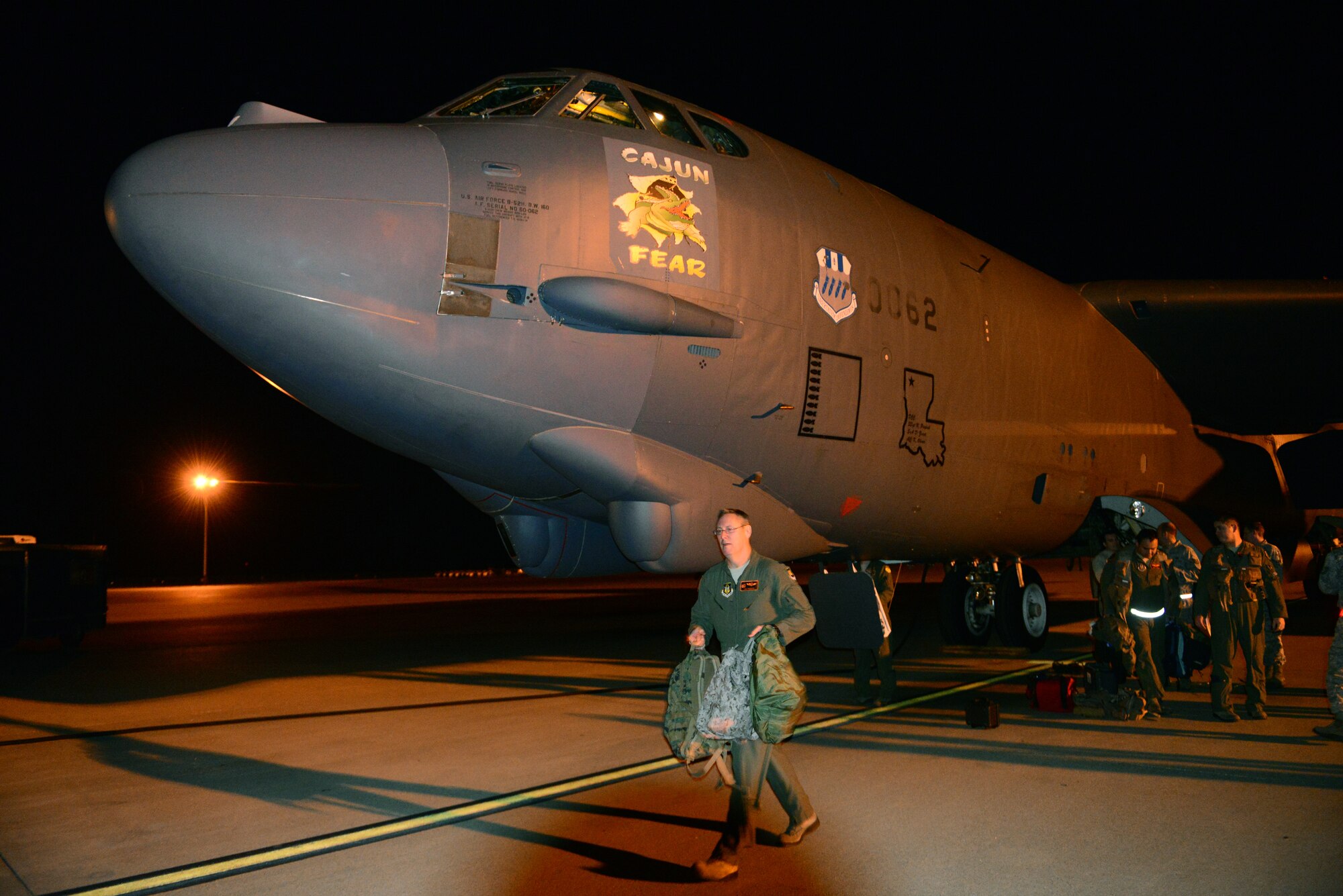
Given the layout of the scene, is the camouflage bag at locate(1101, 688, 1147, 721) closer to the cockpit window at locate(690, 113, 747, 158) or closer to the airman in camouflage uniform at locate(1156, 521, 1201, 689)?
the airman in camouflage uniform at locate(1156, 521, 1201, 689)

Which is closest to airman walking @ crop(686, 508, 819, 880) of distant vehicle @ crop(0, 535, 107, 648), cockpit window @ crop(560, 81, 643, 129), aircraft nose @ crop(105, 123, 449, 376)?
aircraft nose @ crop(105, 123, 449, 376)

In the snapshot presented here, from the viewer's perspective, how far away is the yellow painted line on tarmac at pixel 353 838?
4.09 metres

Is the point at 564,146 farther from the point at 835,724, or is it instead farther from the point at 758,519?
the point at 835,724

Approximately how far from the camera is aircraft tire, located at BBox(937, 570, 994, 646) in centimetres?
1259

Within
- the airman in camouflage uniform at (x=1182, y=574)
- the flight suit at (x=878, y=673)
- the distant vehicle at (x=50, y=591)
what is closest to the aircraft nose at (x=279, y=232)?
the flight suit at (x=878, y=673)

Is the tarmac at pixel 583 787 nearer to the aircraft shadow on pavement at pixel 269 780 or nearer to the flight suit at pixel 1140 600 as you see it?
the aircraft shadow on pavement at pixel 269 780

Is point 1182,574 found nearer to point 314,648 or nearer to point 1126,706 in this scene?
point 1126,706

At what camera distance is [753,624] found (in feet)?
14.7

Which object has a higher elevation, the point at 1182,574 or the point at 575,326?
the point at 575,326

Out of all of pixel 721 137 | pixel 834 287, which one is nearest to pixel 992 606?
pixel 834 287

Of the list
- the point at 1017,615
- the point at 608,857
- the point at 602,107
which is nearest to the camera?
the point at 608,857

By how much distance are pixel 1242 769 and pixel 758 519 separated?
3.59m

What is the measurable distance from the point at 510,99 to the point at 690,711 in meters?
5.11

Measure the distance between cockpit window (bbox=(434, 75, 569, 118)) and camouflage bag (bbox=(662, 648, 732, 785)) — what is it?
4.58 metres
